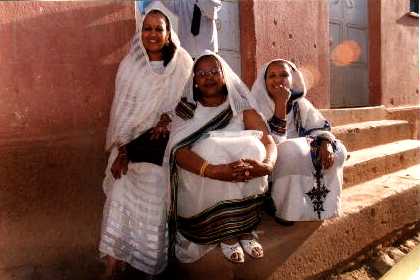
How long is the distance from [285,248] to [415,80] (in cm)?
640

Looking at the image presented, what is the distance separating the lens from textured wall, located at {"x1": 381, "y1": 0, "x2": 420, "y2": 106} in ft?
23.0

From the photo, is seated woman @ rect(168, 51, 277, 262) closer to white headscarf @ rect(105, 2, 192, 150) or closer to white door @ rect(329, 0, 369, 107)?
white headscarf @ rect(105, 2, 192, 150)

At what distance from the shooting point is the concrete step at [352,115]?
4973 millimetres

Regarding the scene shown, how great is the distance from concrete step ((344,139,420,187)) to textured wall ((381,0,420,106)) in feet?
6.06

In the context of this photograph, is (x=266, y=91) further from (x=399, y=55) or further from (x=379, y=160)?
(x=399, y=55)

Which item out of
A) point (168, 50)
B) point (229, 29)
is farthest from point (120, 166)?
point (229, 29)

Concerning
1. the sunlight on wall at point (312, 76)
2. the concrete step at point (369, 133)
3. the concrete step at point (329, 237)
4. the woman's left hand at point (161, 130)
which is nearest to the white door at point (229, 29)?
the sunlight on wall at point (312, 76)

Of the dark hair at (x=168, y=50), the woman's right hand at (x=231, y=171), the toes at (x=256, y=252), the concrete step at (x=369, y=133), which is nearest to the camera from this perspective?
the woman's right hand at (x=231, y=171)

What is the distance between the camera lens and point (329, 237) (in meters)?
3.02

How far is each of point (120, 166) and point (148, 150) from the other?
0.21 metres

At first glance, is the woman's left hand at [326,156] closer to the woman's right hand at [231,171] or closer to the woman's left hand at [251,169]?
the woman's left hand at [251,169]

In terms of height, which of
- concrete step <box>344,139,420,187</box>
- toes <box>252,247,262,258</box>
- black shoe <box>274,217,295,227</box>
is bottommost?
toes <box>252,247,262,258</box>

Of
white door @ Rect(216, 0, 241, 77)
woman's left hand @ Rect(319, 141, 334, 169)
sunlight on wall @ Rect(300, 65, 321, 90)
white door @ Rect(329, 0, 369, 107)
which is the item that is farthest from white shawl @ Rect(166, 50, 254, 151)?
white door @ Rect(329, 0, 369, 107)

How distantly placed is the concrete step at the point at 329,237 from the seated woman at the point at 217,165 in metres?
0.12
